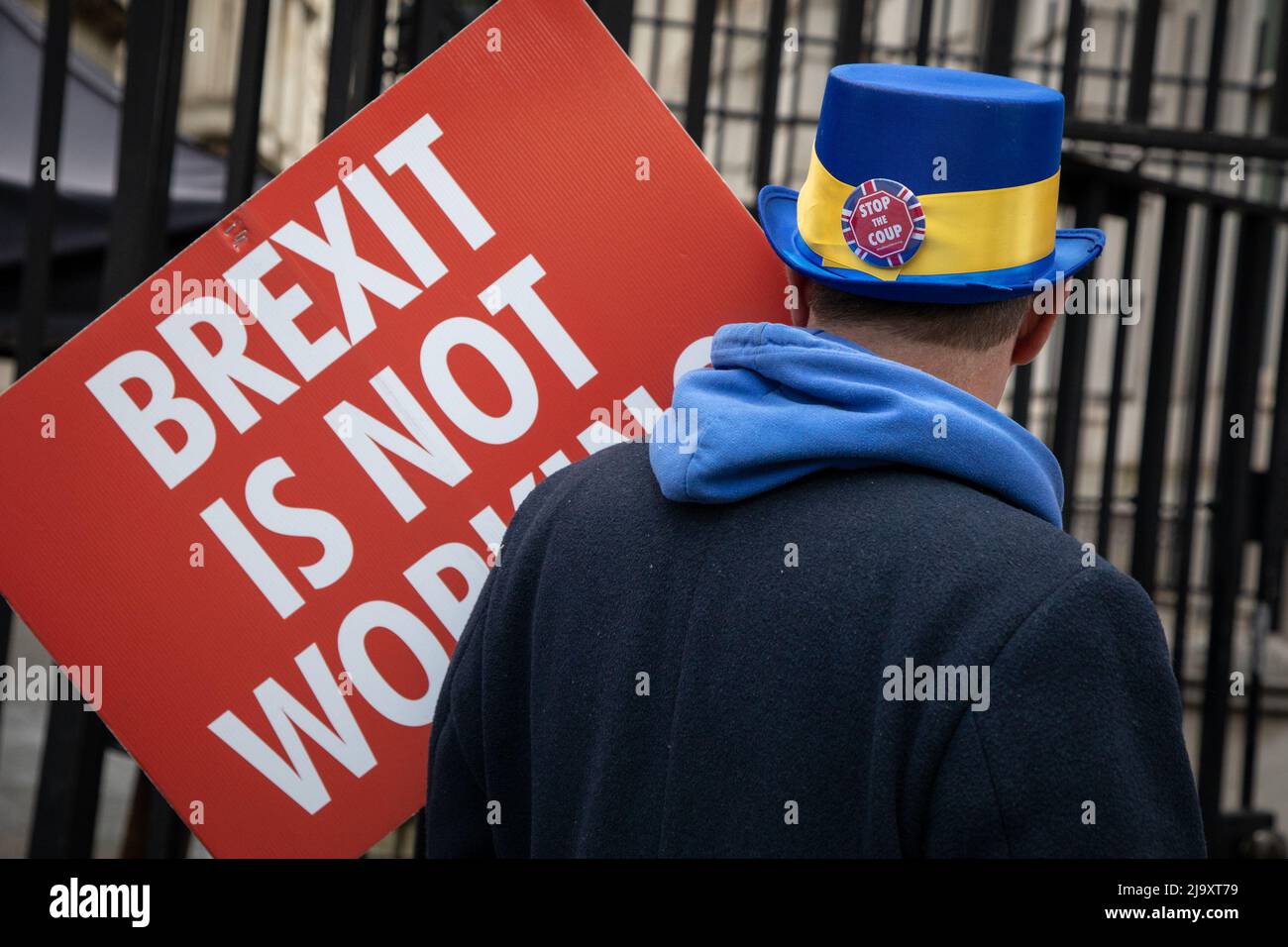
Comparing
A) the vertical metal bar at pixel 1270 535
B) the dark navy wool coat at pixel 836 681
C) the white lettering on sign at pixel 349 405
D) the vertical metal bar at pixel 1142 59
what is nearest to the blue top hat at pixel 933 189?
the dark navy wool coat at pixel 836 681

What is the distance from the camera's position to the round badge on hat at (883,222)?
1.62m

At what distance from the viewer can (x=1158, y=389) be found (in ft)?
10.3

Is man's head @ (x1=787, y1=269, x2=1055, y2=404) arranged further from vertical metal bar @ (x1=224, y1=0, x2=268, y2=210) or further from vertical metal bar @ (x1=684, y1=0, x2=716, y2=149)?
vertical metal bar @ (x1=224, y1=0, x2=268, y2=210)

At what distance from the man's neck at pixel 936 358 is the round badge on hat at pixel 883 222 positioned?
89 millimetres

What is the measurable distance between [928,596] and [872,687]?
4.6 inches

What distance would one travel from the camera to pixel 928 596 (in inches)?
55.2

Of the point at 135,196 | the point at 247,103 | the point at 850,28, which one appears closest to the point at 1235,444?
the point at 850,28

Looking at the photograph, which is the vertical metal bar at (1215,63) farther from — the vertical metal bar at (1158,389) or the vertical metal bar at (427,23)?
the vertical metal bar at (427,23)

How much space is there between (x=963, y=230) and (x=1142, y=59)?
1450 millimetres

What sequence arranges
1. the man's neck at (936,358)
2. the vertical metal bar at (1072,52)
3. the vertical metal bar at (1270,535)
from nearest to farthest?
the man's neck at (936,358)
the vertical metal bar at (1072,52)
the vertical metal bar at (1270,535)

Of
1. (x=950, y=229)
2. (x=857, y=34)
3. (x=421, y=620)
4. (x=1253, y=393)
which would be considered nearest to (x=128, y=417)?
(x=421, y=620)

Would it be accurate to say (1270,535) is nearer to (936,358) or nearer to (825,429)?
(936,358)

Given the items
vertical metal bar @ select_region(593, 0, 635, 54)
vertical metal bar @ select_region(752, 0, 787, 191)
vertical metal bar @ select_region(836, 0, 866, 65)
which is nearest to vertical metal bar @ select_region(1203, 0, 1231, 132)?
vertical metal bar @ select_region(836, 0, 866, 65)

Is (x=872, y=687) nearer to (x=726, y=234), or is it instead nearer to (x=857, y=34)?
(x=726, y=234)
